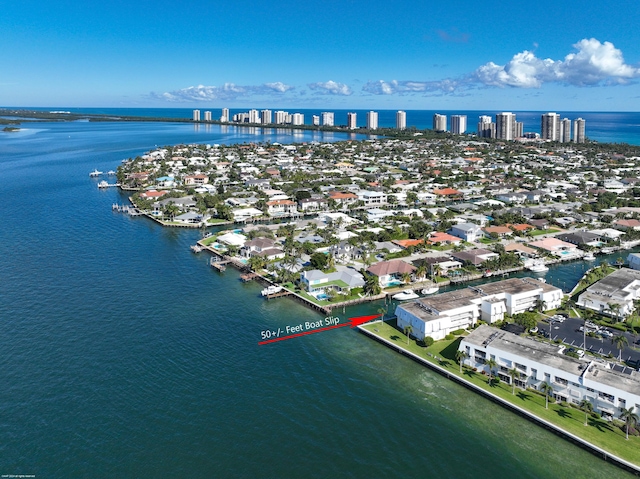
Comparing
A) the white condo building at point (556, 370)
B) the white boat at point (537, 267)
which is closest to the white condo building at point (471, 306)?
the white condo building at point (556, 370)

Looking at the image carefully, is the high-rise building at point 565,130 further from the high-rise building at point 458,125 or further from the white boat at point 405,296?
the white boat at point 405,296

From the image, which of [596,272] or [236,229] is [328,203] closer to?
[236,229]

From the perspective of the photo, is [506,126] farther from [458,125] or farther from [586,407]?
[586,407]

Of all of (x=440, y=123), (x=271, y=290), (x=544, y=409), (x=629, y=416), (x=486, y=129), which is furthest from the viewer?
(x=440, y=123)

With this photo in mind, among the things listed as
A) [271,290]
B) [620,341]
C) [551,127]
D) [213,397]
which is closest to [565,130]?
[551,127]

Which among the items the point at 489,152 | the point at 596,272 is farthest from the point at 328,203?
the point at 489,152

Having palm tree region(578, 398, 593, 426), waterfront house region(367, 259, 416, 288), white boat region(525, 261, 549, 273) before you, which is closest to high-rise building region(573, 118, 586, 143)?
white boat region(525, 261, 549, 273)

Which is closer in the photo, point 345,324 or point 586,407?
point 586,407
